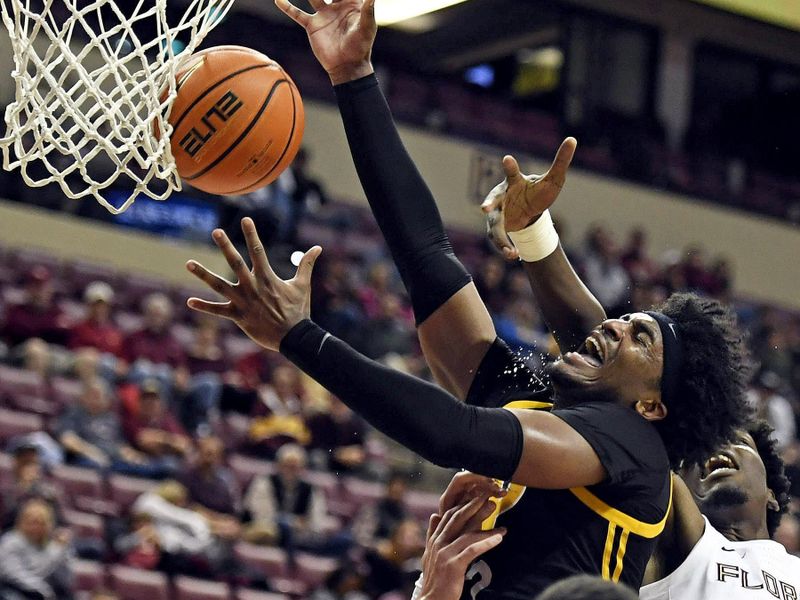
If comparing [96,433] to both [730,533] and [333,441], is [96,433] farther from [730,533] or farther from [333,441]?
[730,533]

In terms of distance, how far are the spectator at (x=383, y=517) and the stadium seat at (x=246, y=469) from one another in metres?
0.60

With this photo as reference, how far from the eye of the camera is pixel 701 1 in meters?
9.76

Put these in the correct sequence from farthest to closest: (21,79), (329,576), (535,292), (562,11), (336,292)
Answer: (562,11)
(336,292)
(329,576)
(535,292)
(21,79)

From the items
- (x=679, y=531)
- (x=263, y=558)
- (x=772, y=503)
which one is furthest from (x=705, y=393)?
(x=263, y=558)

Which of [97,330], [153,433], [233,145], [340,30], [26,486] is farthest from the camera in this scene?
[97,330]

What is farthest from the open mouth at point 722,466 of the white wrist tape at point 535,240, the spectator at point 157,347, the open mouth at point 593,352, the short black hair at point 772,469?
the spectator at point 157,347

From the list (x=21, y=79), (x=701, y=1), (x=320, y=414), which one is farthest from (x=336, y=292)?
(x=21, y=79)

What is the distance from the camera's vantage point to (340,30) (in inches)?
107

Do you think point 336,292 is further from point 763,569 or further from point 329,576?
point 763,569

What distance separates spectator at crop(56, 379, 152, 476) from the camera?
23.7ft

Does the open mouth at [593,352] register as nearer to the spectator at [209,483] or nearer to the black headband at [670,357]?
the black headband at [670,357]

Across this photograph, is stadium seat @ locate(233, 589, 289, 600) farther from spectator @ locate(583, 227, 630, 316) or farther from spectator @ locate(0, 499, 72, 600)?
spectator @ locate(583, 227, 630, 316)

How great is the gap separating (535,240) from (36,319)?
18.2 feet

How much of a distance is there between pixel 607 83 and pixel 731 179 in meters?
1.68
